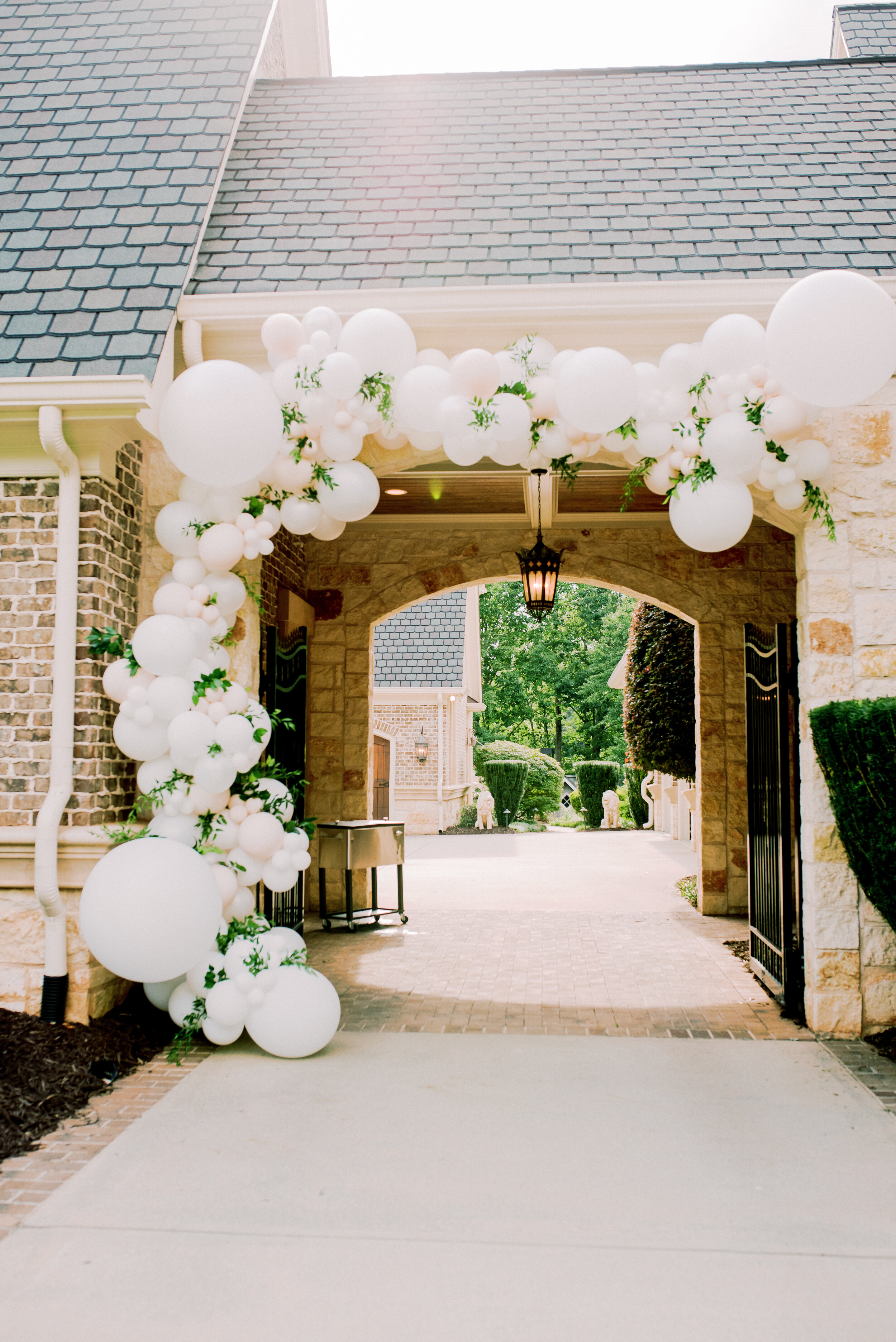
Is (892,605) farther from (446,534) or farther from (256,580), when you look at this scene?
(446,534)

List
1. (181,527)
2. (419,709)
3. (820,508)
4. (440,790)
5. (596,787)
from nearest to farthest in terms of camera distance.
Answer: (181,527)
(820,508)
(440,790)
(419,709)
(596,787)

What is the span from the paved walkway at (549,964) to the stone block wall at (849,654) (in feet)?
1.29

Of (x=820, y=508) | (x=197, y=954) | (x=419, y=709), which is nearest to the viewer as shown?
(x=197, y=954)

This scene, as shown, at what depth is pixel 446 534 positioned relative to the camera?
8.88 m

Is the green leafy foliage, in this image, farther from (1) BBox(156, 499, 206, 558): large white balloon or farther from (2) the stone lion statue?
(2) the stone lion statue

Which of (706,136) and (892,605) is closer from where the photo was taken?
(892,605)

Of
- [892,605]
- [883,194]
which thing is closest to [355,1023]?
[892,605]

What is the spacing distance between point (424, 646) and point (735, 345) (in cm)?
1586

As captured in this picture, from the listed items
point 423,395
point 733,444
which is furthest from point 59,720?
point 733,444

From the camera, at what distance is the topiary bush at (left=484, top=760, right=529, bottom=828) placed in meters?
21.5

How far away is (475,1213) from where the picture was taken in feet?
9.40

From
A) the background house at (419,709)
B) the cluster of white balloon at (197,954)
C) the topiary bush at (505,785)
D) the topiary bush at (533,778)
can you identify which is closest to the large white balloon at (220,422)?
the cluster of white balloon at (197,954)

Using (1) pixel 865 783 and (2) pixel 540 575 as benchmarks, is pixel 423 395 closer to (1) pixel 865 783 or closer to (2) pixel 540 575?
(1) pixel 865 783

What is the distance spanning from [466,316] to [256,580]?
1.80m
